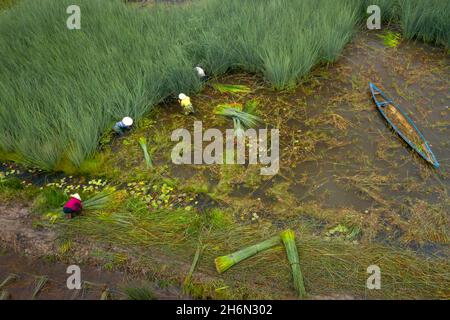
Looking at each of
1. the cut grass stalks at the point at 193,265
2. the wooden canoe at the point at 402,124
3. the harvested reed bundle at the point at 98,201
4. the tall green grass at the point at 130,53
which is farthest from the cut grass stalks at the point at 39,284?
the wooden canoe at the point at 402,124

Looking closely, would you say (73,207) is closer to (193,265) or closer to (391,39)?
(193,265)

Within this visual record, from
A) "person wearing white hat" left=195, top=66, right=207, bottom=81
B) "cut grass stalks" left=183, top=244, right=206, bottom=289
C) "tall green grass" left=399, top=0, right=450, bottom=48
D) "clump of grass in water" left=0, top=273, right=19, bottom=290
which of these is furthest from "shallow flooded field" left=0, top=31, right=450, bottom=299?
"tall green grass" left=399, top=0, right=450, bottom=48

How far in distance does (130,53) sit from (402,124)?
118 inches

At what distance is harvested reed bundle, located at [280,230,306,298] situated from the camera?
7.66ft

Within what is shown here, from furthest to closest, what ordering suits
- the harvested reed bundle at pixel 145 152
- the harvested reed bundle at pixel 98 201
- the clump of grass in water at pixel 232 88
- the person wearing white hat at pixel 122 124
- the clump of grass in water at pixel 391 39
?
the clump of grass in water at pixel 391 39
the clump of grass in water at pixel 232 88
the person wearing white hat at pixel 122 124
the harvested reed bundle at pixel 145 152
the harvested reed bundle at pixel 98 201

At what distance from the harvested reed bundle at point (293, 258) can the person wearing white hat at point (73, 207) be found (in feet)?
5.08

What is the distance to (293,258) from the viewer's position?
2477mm

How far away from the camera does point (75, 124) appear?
3459 mm

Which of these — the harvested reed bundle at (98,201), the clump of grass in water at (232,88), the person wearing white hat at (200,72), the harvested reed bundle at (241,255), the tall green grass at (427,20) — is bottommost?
the harvested reed bundle at (241,255)

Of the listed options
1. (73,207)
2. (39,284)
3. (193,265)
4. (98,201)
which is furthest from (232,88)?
(39,284)

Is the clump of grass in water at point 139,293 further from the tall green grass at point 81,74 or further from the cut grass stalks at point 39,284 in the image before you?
the tall green grass at point 81,74

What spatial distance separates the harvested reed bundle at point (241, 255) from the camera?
2475 millimetres

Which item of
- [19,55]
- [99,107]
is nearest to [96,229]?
[99,107]

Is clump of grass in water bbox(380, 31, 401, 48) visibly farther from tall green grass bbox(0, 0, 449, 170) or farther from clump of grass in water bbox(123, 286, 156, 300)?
clump of grass in water bbox(123, 286, 156, 300)
